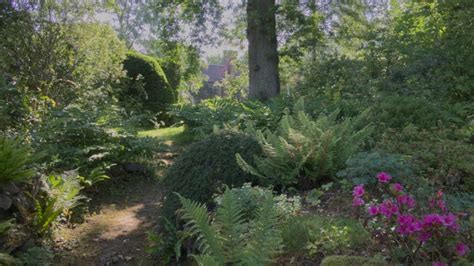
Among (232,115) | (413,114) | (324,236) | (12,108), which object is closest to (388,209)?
(324,236)

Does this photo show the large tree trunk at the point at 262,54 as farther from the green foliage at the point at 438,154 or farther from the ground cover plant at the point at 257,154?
the green foliage at the point at 438,154

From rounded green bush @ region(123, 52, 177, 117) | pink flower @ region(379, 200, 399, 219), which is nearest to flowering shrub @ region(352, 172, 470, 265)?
pink flower @ region(379, 200, 399, 219)

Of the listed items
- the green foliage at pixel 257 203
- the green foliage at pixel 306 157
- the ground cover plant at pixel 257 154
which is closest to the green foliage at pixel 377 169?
the ground cover plant at pixel 257 154

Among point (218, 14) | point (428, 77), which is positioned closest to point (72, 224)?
point (428, 77)

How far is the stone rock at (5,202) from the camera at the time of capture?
4070mm

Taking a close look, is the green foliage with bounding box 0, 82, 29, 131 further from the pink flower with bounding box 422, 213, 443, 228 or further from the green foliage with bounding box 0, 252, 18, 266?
the pink flower with bounding box 422, 213, 443, 228

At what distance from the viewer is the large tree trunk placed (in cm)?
1023

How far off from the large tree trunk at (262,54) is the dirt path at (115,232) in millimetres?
5050

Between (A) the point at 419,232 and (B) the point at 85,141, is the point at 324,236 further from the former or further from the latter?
(B) the point at 85,141

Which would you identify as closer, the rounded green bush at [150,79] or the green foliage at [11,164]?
the green foliage at [11,164]

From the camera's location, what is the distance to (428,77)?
655cm

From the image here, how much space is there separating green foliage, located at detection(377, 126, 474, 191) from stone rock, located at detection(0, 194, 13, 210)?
389 cm

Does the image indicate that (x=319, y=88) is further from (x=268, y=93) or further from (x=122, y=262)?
(x=122, y=262)

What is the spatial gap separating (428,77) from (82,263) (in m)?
5.64
